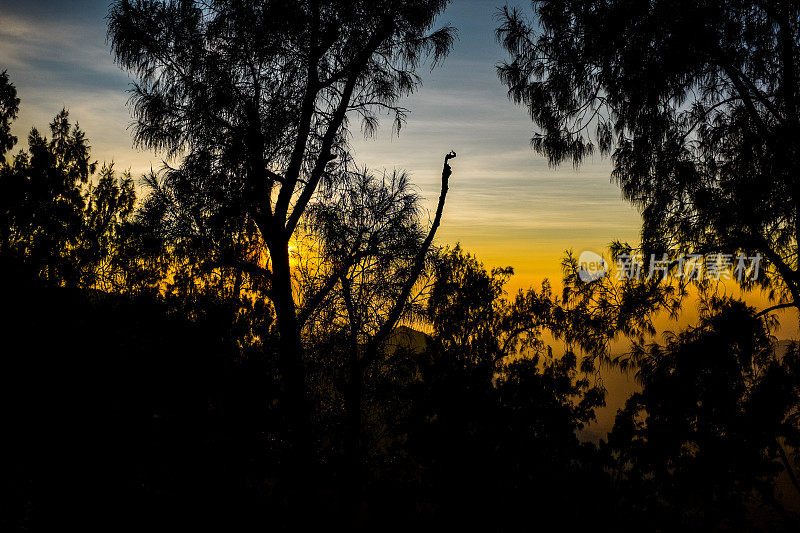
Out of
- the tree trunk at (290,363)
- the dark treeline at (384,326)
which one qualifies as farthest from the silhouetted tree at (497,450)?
the tree trunk at (290,363)

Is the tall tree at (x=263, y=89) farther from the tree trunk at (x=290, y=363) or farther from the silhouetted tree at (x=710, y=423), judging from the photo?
the silhouetted tree at (x=710, y=423)

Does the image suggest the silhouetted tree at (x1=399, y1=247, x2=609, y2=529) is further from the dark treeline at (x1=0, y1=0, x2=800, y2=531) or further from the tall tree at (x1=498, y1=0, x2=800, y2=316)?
the tall tree at (x1=498, y1=0, x2=800, y2=316)

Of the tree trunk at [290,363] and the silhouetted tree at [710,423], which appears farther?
the silhouetted tree at [710,423]

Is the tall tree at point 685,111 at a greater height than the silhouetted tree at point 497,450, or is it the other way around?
the tall tree at point 685,111

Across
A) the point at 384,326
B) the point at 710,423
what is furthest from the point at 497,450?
the point at 710,423

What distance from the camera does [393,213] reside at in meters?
13.4

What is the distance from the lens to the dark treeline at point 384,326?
7.11 meters

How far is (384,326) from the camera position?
34.3 ft

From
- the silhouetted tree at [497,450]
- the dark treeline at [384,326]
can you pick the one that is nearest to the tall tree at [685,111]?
the dark treeline at [384,326]

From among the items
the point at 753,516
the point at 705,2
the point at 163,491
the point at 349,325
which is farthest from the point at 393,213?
the point at 753,516

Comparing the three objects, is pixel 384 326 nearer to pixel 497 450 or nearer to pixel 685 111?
pixel 497 450

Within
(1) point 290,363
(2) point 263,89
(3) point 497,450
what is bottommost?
(3) point 497,450

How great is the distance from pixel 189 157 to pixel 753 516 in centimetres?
1582

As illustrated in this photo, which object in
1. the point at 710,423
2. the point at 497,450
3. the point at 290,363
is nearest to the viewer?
the point at 290,363
